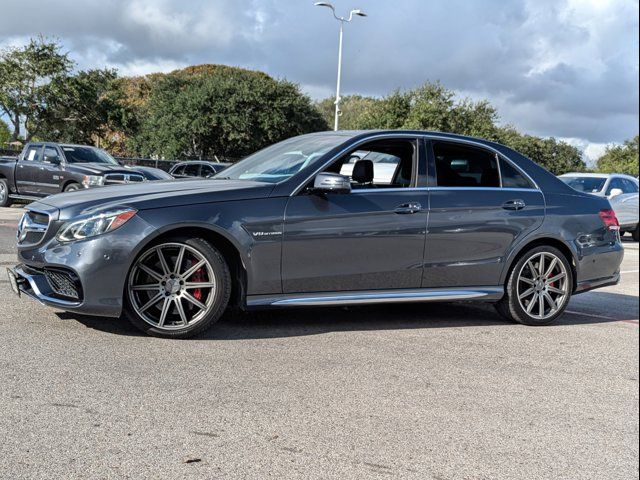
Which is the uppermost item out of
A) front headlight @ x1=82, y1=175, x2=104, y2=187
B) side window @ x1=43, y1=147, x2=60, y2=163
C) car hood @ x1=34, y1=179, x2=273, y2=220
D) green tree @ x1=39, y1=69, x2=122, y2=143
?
green tree @ x1=39, y1=69, x2=122, y2=143

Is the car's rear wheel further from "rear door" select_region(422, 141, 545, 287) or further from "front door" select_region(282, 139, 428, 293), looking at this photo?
"rear door" select_region(422, 141, 545, 287)

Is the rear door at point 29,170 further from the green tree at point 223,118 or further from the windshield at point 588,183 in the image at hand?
the green tree at point 223,118

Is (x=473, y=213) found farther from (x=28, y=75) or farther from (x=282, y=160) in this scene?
(x=28, y=75)

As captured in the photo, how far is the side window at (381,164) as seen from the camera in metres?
5.88

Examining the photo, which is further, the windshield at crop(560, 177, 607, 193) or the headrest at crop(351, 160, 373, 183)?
the windshield at crop(560, 177, 607, 193)

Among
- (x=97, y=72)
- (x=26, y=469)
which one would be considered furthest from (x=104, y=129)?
(x=26, y=469)

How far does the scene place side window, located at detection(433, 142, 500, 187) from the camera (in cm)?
611

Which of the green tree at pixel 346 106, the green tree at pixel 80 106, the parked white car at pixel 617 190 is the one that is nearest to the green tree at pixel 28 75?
the green tree at pixel 80 106

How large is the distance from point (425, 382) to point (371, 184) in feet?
6.72

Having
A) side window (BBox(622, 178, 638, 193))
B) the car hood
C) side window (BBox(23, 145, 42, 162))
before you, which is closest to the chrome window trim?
the car hood

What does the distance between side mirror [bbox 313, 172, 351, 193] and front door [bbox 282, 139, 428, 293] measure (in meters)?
0.11

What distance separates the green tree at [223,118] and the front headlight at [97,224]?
41.8 meters

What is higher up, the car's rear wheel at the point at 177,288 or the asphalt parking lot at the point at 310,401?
the car's rear wheel at the point at 177,288

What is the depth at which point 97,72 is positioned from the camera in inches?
1598
